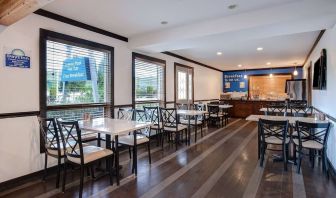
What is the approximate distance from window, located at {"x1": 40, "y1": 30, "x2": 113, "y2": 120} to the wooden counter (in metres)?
6.42

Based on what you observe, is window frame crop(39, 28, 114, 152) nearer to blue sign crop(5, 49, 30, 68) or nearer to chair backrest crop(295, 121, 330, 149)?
blue sign crop(5, 49, 30, 68)

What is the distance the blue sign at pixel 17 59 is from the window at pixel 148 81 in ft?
7.53

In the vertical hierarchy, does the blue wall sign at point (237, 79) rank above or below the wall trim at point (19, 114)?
above

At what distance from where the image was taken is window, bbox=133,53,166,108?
506 cm

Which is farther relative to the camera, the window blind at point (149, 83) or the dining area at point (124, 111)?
the window blind at point (149, 83)

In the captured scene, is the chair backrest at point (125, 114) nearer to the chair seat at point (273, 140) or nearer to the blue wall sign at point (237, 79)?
the chair seat at point (273, 140)

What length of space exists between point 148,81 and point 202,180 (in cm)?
322

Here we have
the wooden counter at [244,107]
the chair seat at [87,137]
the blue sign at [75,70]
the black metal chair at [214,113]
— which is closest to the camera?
the blue sign at [75,70]

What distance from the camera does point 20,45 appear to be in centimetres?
292

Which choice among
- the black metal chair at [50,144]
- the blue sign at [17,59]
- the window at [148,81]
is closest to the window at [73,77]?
the blue sign at [17,59]

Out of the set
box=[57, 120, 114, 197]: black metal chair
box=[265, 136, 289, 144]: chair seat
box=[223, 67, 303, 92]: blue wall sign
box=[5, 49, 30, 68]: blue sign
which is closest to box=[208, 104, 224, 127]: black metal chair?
box=[265, 136, 289, 144]: chair seat

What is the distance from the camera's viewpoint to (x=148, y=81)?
217 inches

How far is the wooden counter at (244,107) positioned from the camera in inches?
363

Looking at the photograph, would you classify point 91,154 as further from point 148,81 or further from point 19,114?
point 148,81
